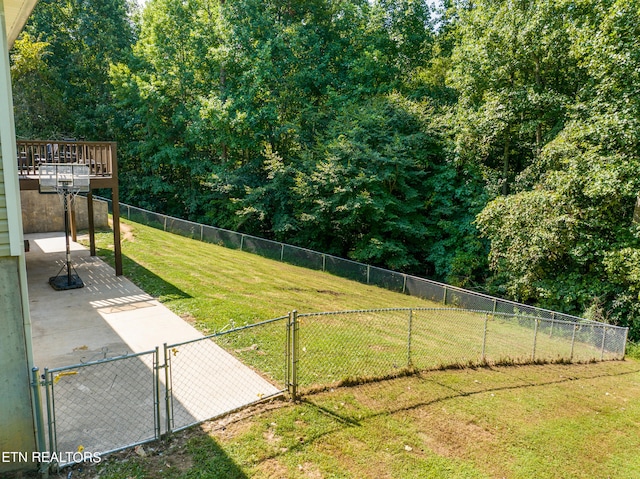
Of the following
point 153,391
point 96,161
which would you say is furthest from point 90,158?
point 153,391

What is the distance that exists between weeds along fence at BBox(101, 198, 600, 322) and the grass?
4831 millimetres

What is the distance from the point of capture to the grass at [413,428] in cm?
449

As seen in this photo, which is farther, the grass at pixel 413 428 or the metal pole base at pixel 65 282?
the metal pole base at pixel 65 282

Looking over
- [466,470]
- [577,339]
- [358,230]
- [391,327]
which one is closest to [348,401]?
[466,470]

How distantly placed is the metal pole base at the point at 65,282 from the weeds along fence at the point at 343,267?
30.3 feet

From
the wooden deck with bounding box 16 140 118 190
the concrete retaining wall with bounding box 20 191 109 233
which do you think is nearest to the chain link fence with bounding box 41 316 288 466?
the wooden deck with bounding box 16 140 118 190

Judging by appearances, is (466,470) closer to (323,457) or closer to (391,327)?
(323,457)

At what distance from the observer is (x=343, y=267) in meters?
17.8

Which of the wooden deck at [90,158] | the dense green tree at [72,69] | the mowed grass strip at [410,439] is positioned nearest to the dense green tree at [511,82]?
the mowed grass strip at [410,439]

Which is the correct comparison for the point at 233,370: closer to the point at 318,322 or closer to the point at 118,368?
the point at 118,368

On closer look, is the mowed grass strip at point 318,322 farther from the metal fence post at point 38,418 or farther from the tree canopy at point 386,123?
the tree canopy at point 386,123

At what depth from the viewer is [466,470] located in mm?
4723

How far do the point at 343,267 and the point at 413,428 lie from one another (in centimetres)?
1244

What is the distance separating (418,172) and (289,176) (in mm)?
6490
